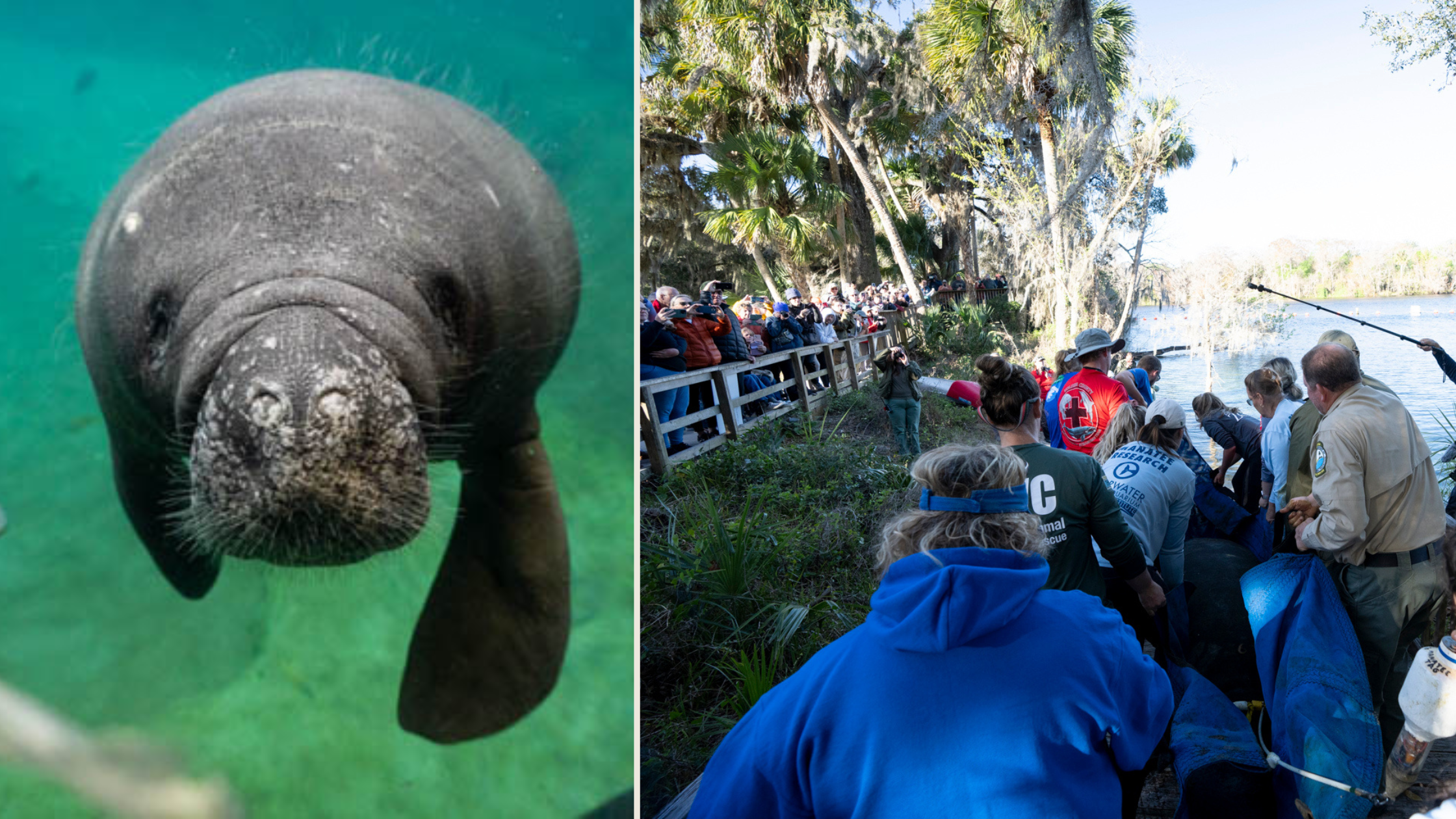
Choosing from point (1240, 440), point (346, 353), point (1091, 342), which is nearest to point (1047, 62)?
point (1240, 440)

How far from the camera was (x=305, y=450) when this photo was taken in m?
0.96

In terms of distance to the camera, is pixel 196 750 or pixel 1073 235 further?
pixel 1073 235

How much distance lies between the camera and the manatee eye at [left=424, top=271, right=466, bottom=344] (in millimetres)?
1262

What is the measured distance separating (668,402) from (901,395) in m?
2.65

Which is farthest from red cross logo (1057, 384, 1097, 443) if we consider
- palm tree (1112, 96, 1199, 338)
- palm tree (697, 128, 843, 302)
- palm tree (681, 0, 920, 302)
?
palm tree (681, 0, 920, 302)

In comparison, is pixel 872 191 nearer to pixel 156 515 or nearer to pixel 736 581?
pixel 736 581

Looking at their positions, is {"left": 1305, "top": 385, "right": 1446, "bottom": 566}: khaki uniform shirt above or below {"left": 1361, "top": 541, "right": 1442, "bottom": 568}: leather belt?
above

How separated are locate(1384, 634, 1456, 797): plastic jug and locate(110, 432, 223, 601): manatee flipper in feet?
7.08

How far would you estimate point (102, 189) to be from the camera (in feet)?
3.56

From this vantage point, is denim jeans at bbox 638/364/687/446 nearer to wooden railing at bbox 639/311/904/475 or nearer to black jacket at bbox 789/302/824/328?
wooden railing at bbox 639/311/904/475

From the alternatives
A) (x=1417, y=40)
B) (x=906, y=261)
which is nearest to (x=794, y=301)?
(x=1417, y=40)

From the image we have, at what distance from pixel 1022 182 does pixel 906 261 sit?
2.88 meters

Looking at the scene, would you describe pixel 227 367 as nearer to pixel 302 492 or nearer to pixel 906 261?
pixel 302 492

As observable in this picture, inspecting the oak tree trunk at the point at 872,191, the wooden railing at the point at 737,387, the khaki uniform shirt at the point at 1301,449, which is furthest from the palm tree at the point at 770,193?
the khaki uniform shirt at the point at 1301,449
